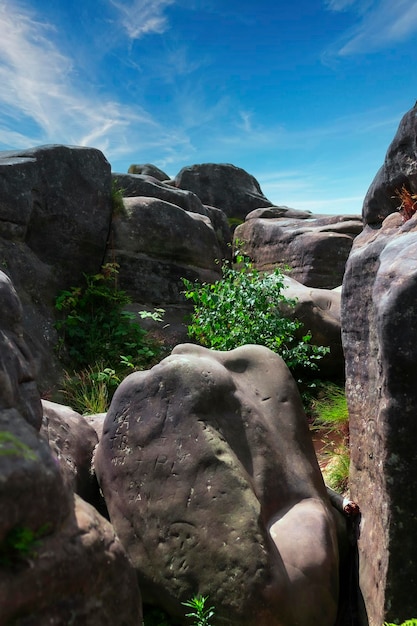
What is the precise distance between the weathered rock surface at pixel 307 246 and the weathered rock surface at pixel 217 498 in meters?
8.16

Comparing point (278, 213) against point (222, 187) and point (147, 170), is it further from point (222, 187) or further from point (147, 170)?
point (147, 170)

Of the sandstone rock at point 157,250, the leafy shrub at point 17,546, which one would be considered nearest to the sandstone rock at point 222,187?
the sandstone rock at point 157,250

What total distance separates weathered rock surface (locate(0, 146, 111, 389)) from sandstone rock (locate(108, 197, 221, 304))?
425mm

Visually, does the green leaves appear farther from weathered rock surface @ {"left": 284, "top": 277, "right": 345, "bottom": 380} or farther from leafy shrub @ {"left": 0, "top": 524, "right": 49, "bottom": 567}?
weathered rock surface @ {"left": 284, "top": 277, "right": 345, "bottom": 380}

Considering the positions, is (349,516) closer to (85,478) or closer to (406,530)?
(406,530)

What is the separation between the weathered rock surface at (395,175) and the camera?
4.41 m

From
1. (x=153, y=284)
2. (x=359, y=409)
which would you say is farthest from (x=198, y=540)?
(x=153, y=284)

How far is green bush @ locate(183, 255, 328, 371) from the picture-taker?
6.74m

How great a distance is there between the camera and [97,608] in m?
2.18

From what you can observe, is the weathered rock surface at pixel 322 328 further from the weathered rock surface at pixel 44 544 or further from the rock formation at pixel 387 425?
the weathered rock surface at pixel 44 544

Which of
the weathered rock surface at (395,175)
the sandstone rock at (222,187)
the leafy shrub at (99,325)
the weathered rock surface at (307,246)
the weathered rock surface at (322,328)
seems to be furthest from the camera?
the sandstone rock at (222,187)

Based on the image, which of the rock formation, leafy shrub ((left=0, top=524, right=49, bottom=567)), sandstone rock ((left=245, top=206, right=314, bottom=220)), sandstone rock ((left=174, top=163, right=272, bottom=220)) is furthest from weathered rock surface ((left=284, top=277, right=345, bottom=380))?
sandstone rock ((left=174, top=163, right=272, bottom=220))

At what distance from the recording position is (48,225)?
324 inches

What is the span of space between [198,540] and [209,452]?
53 cm
